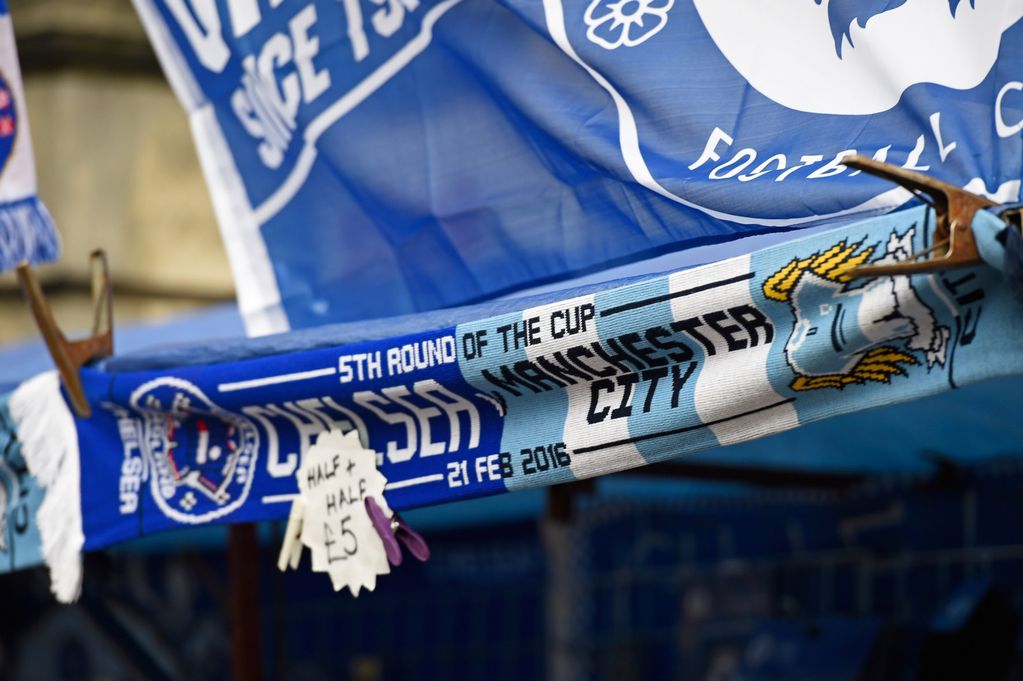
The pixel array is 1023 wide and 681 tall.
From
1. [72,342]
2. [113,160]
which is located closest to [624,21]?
[72,342]

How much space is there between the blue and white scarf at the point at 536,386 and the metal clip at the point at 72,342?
1.3 inches

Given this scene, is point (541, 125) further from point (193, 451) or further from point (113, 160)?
point (113, 160)

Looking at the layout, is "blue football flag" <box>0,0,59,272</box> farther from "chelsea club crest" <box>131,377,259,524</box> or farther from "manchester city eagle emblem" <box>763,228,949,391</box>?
"manchester city eagle emblem" <box>763,228,949,391</box>

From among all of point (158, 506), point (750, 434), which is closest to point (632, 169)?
point (750, 434)

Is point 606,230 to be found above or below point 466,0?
below

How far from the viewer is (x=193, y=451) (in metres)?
2.63

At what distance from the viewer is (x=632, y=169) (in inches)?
85.3

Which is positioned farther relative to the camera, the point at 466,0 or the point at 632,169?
the point at 466,0

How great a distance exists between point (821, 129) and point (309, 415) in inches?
39.1

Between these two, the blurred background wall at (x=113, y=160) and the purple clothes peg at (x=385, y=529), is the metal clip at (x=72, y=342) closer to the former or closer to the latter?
the purple clothes peg at (x=385, y=529)

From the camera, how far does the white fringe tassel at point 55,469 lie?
9.00 ft

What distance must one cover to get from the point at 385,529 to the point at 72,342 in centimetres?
93

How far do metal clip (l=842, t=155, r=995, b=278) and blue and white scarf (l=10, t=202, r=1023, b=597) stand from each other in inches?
1.2

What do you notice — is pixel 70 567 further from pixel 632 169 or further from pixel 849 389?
pixel 849 389
